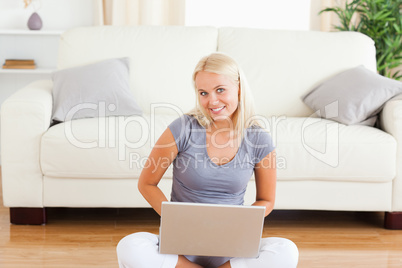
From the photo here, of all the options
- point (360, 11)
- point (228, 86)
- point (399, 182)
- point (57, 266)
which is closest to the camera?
point (228, 86)

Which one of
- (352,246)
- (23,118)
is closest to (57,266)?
(23,118)

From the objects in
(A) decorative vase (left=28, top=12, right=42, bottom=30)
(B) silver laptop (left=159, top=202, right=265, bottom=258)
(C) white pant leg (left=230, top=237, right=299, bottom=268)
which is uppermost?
(A) decorative vase (left=28, top=12, right=42, bottom=30)

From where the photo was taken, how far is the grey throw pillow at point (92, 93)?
2.81 m

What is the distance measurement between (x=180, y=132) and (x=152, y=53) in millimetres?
1567

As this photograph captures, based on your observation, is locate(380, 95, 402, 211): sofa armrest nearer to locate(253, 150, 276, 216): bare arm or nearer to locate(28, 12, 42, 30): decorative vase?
locate(253, 150, 276, 216): bare arm

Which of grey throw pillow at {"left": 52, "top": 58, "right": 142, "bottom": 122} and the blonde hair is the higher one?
the blonde hair

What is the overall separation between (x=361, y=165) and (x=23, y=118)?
5.26ft

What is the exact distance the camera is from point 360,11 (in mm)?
3891

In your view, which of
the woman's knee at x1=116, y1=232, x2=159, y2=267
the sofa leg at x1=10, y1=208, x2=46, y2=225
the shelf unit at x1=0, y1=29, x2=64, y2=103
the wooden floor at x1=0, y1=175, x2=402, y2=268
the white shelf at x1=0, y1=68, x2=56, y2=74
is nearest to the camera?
the woman's knee at x1=116, y1=232, x2=159, y2=267

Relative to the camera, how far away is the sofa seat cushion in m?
2.58

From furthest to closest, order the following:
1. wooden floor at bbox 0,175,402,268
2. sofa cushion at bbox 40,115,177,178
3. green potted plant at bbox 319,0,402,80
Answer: green potted plant at bbox 319,0,402,80, sofa cushion at bbox 40,115,177,178, wooden floor at bbox 0,175,402,268

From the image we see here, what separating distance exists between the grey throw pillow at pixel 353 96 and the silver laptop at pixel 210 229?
1439 mm

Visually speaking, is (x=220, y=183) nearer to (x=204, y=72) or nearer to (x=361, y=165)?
(x=204, y=72)

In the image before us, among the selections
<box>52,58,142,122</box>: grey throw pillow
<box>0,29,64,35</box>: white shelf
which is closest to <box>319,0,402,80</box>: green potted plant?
<box>52,58,142,122</box>: grey throw pillow
